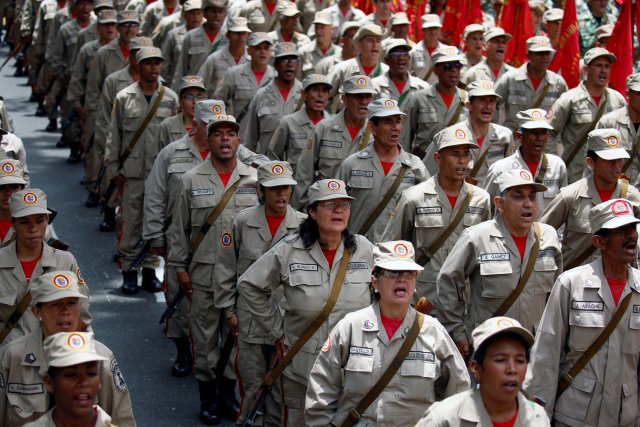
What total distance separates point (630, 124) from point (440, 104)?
201 cm

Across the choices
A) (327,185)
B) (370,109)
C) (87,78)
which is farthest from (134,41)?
(327,185)

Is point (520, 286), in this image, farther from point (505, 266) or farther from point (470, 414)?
point (470, 414)

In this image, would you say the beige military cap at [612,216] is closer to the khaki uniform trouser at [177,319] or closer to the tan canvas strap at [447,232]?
the tan canvas strap at [447,232]

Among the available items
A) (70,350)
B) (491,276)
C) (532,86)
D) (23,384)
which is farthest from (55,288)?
(532,86)

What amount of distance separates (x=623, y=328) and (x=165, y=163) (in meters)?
5.24

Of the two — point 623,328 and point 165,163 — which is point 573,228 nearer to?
point 623,328

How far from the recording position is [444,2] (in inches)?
794

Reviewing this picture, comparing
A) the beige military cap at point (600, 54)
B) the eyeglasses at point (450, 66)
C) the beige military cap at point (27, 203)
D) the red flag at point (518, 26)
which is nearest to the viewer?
the beige military cap at point (27, 203)

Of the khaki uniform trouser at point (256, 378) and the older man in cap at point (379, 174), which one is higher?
the older man in cap at point (379, 174)

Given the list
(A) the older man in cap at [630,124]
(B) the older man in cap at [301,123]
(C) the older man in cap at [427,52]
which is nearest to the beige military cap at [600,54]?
(A) the older man in cap at [630,124]

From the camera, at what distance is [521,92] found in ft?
48.2

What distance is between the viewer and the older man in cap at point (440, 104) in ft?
44.1

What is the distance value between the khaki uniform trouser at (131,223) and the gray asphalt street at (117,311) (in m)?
0.34

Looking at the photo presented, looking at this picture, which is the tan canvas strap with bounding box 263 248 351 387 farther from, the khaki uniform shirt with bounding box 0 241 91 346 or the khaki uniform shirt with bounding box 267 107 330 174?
the khaki uniform shirt with bounding box 267 107 330 174
